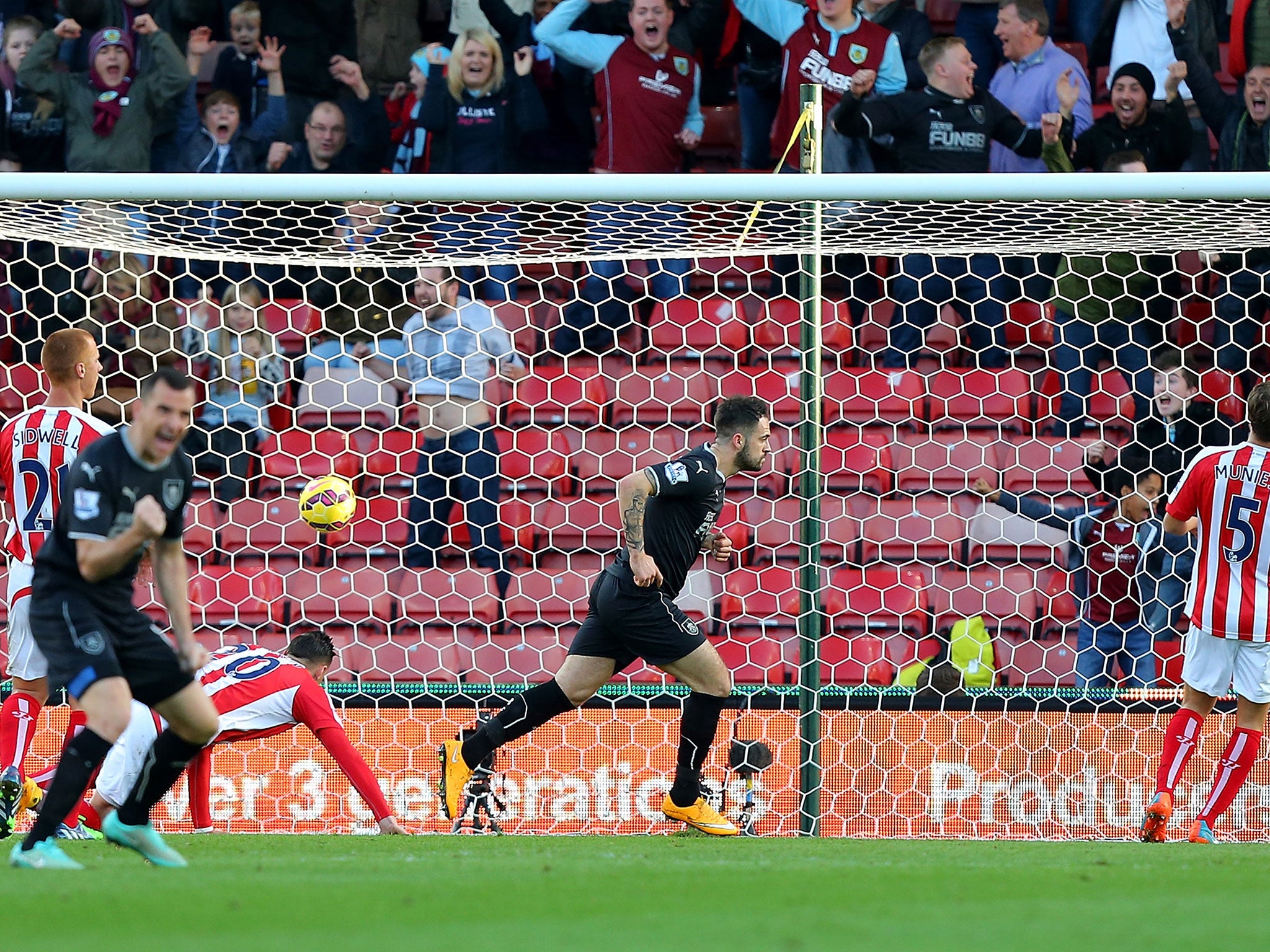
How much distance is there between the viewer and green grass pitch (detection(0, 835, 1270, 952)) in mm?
3119

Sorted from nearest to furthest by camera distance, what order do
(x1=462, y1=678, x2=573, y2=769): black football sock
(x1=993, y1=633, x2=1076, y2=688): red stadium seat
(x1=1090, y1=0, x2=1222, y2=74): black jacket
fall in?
(x1=462, y1=678, x2=573, y2=769): black football sock
(x1=993, y1=633, x2=1076, y2=688): red stadium seat
(x1=1090, y1=0, x2=1222, y2=74): black jacket

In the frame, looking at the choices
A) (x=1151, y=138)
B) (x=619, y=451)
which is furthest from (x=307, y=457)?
(x=1151, y=138)

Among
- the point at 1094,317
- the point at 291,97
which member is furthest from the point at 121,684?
the point at 291,97

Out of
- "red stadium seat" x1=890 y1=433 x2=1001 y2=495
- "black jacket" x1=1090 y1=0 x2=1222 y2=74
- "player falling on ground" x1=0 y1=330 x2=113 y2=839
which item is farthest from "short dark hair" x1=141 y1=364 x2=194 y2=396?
"black jacket" x1=1090 y1=0 x2=1222 y2=74

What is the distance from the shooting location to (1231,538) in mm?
5957

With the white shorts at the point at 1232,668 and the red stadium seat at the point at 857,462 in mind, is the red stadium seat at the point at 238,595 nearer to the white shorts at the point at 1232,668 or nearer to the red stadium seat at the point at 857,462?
the red stadium seat at the point at 857,462

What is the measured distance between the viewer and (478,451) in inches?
320

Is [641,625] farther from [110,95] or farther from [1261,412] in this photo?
[110,95]

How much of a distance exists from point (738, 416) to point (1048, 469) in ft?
9.39

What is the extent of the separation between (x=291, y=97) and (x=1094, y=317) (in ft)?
17.3

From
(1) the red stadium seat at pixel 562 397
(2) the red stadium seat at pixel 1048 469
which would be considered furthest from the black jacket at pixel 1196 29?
(1) the red stadium seat at pixel 562 397

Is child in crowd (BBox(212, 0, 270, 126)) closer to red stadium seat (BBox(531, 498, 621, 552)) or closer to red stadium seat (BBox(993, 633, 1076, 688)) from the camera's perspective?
red stadium seat (BBox(531, 498, 621, 552))

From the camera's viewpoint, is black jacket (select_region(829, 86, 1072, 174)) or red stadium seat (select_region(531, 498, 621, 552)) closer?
red stadium seat (select_region(531, 498, 621, 552))

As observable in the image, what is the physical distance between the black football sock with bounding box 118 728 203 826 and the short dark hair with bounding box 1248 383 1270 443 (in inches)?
156
